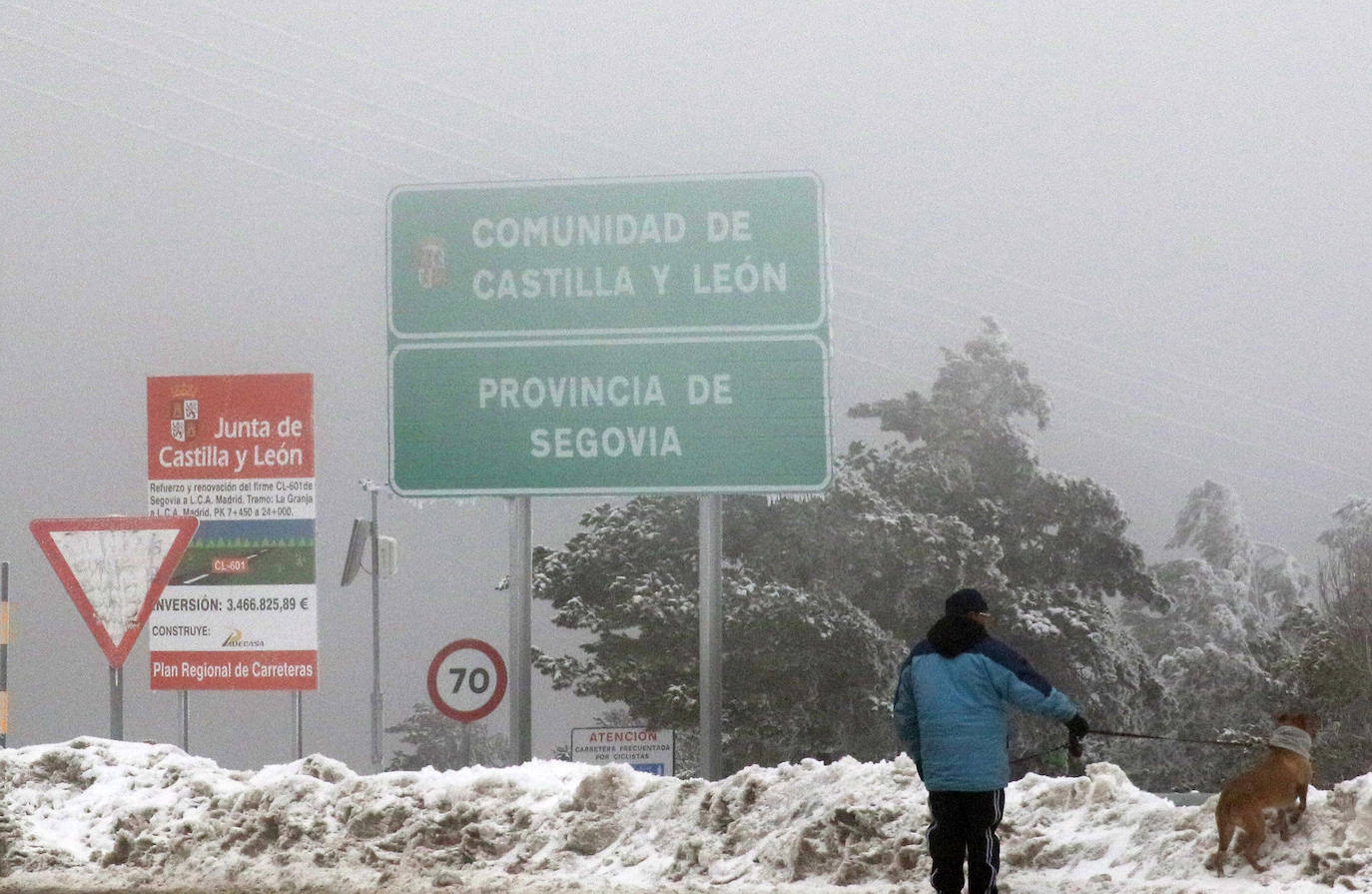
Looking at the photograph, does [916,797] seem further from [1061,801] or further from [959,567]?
[959,567]

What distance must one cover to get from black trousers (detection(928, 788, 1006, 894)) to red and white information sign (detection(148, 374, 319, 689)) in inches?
593

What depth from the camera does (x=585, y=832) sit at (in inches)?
527

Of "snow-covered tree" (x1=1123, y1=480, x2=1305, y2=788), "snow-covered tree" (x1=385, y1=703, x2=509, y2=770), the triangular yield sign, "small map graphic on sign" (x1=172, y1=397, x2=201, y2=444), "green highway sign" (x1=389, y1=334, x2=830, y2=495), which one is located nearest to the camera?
the triangular yield sign

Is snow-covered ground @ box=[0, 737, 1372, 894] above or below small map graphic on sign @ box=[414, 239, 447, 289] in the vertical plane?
below

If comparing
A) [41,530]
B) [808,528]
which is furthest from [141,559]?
[808,528]

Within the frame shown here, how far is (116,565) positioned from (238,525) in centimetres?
764

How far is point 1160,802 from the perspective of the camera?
40.0 feet

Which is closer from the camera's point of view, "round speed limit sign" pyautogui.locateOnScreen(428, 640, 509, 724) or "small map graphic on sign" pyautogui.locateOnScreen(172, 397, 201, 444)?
"round speed limit sign" pyautogui.locateOnScreen(428, 640, 509, 724)

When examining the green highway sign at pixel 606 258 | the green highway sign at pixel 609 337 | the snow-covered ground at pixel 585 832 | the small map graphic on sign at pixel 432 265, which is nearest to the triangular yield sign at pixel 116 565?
the snow-covered ground at pixel 585 832

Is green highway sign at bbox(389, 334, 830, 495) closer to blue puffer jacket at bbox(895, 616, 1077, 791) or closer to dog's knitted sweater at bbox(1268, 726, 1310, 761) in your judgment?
dog's knitted sweater at bbox(1268, 726, 1310, 761)

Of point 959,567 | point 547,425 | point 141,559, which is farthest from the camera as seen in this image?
point 959,567

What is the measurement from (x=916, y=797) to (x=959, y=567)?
32.2 meters

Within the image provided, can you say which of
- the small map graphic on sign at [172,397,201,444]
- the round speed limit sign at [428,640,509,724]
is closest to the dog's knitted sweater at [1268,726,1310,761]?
the round speed limit sign at [428,640,509,724]

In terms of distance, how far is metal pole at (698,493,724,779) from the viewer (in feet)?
56.8
